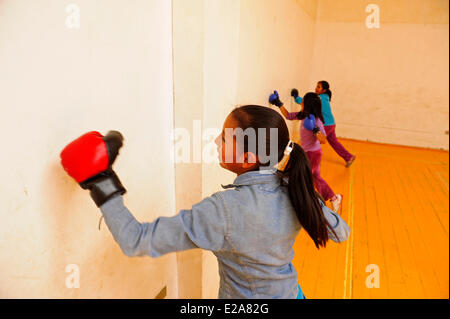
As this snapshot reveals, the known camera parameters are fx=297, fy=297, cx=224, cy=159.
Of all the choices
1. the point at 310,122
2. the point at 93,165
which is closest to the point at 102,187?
the point at 93,165

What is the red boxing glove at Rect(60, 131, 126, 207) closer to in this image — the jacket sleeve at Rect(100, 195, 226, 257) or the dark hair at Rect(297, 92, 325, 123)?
the jacket sleeve at Rect(100, 195, 226, 257)

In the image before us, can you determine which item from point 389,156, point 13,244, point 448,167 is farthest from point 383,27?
point 13,244

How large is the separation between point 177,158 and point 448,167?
16.7 ft

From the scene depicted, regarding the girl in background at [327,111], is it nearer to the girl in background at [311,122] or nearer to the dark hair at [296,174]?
the girl in background at [311,122]

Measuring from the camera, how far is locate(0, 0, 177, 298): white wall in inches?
28.0

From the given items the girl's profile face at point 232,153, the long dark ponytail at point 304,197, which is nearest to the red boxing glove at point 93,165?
the girl's profile face at point 232,153

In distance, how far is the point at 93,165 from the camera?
747 millimetres

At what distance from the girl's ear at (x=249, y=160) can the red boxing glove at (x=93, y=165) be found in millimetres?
376

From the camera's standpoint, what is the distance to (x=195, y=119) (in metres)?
1.36

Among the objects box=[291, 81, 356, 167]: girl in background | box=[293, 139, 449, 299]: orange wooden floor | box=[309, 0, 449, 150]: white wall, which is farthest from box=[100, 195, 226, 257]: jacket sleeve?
box=[309, 0, 449, 150]: white wall

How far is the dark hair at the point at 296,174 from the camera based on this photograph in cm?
87

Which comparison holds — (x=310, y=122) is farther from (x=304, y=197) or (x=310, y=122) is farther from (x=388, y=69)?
(x=388, y=69)

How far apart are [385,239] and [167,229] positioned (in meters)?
2.62

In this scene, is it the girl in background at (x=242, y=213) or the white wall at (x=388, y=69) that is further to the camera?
the white wall at (x=388, y=69)
